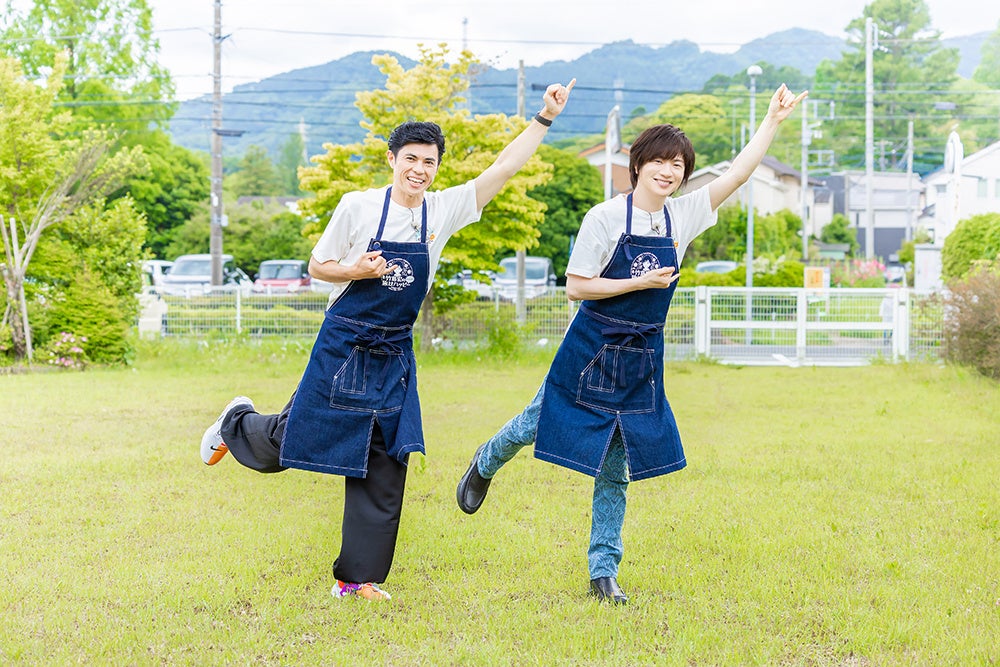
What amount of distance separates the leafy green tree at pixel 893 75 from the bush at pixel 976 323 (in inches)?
2461

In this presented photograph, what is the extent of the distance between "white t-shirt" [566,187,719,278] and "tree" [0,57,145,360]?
10.9 m

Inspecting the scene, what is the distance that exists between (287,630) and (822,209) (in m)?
67.2

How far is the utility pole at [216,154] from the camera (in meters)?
26.3

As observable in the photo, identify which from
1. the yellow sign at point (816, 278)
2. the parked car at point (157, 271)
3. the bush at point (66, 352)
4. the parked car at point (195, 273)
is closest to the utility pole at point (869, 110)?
the yellow sign at point (816, 278)

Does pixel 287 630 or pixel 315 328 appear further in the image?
pixel 315 328

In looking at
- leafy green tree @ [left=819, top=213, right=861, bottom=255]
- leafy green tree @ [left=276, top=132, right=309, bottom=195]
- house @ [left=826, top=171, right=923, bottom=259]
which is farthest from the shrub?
leafy green tree @ [left=276, top=132, right=309, bottom=195]

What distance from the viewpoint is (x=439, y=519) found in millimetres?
5656

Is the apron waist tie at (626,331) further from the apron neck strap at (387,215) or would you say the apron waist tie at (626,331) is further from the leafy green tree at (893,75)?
the leafy green tree at (893,75)

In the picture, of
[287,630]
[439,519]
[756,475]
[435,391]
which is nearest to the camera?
[287,630]

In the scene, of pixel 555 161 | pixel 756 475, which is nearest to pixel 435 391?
pixel 756 475

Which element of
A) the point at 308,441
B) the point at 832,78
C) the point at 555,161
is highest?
the point at 832,78

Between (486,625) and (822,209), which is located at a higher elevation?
(822,209)

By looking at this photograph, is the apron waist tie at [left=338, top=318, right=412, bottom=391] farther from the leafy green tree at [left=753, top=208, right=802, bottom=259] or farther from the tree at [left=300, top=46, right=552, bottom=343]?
the leafy green tree at [left=753, top=208, right=802, bottom=259]

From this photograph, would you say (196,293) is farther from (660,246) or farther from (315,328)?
(660,246)
